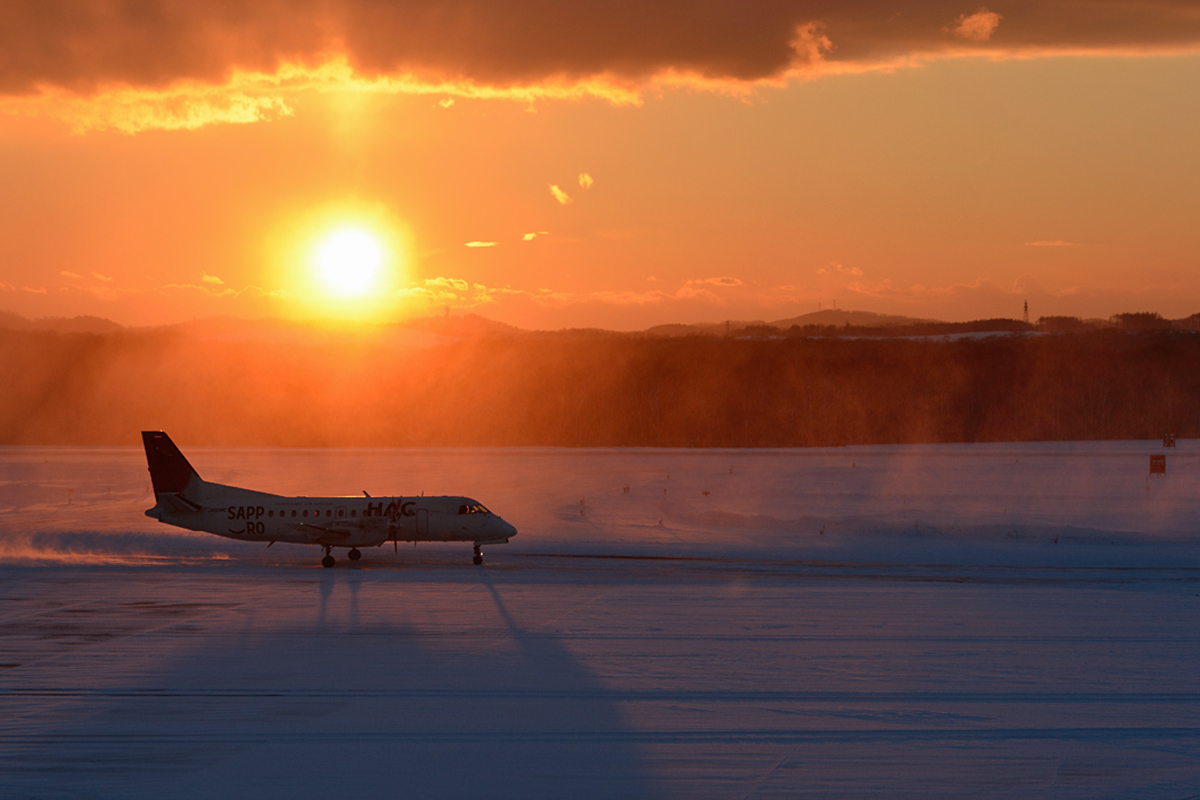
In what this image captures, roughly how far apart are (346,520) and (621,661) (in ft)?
64.4

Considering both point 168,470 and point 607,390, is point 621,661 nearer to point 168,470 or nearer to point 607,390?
point 168,470

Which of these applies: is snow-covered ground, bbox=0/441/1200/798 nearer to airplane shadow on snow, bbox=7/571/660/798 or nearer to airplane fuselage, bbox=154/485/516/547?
airplane shadow on snow, bbox=7/571/660/798

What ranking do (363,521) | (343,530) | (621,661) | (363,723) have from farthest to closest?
(363,521)
(343,530)
(621,661)
(363,723)

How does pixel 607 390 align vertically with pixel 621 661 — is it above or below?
above

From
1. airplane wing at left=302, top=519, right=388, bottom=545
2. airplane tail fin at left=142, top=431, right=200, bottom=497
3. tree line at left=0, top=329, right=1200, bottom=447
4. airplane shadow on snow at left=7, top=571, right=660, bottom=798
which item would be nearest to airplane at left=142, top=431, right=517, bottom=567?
airplane wing at left=302, top=519, right=388, bottom=545

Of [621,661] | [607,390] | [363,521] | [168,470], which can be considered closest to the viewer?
[621,661]

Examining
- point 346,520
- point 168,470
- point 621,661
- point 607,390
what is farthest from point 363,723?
point 607,390

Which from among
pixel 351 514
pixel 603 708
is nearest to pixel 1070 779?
pixel 603 708

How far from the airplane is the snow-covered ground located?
1415mm

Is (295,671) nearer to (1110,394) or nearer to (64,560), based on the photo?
(64,560)

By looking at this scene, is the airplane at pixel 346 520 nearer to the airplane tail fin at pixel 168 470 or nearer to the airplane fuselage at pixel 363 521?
the airplane fuselage at pixel 363 521

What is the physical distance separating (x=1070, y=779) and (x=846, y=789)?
12.8 feet

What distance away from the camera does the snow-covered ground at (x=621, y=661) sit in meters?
15.3

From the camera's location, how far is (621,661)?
22.0m
